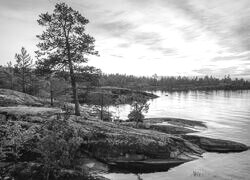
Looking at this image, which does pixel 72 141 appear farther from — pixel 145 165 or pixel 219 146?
pixel 219 146

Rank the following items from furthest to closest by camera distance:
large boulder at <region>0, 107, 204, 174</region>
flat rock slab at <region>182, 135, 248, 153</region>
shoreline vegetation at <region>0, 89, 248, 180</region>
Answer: flat rock slab at <region>182, 135, 248, 153</region>
large boulder at <region>0, 107, 204, 174</region>
shoreline vegetation at <region>0, 89, 248, 180</region>

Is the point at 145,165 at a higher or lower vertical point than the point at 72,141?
lower

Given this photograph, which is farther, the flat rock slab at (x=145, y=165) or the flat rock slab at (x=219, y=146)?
the flat rock slab at (x=219, y=146)

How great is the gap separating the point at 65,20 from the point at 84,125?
14899 mm

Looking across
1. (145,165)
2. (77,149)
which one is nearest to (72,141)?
(77,149)

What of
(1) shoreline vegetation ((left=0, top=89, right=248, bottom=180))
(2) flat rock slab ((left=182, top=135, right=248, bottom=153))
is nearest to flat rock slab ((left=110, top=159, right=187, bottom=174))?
(1) shoreline vegetation ((left=0, top=89, right=248, bottom=180))

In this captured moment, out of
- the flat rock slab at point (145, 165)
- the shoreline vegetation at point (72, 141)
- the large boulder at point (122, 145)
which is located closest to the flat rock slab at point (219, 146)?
the shoreline vegetation at point (72, 141)

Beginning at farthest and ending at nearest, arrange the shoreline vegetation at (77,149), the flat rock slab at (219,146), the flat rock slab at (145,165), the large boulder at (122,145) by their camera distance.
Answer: the flat rock slab at (219,146), the large boulder at (122,145), the flat rock slab at (145,165), the shoreline vegetation at (77,149)

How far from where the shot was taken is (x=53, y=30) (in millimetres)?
31797

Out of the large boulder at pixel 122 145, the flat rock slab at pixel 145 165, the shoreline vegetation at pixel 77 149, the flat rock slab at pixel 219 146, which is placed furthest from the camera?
the flat rock slab at pixel 219 146

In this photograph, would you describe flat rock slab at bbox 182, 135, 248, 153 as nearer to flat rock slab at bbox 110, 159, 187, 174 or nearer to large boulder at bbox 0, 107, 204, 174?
large boulder at bbox 0, 107, 204, 174

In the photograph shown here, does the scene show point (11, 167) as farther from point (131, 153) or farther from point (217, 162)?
point (217, 162)

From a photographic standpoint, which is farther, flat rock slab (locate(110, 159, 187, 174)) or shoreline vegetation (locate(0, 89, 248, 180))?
flat rock slab (locate(110, 159, 187, 174))

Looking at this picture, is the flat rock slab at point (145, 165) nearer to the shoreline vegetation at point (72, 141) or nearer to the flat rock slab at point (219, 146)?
the shoreline vegetation at point (72, 141)
